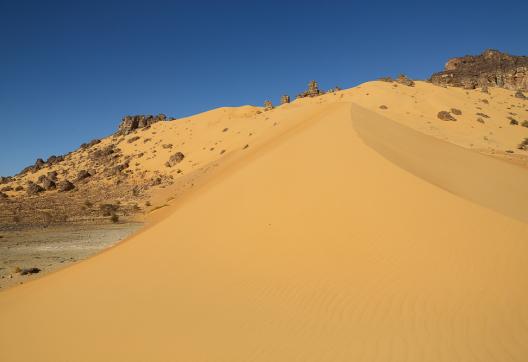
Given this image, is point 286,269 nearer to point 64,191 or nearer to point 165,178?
point 165,178

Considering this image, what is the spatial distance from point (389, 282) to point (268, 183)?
5834mm

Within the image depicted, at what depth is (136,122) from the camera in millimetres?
62031

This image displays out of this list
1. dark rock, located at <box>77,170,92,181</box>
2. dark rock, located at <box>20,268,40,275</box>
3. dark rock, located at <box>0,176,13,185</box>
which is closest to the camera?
dark rock, located at <box>20,268,40,275</box>

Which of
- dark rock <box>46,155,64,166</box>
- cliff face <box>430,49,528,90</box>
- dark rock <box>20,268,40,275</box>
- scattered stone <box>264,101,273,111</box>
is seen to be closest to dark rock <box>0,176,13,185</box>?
dark rock <box>46,155,64,166</box>

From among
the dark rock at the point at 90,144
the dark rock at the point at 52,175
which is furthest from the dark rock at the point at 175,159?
the dark rock at the point at 90,144

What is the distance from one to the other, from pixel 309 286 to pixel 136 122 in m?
61.9

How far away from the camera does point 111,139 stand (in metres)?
60.2

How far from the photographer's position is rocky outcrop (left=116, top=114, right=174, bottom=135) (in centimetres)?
6097

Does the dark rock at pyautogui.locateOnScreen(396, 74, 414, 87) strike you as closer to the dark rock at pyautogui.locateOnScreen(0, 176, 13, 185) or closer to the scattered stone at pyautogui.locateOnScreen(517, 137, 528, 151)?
the scattered stone at pyautogui.locateOnScreen(517, 137, 528, 151)

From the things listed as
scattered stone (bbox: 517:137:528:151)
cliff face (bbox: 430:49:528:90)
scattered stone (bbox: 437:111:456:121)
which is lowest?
scattered stone (bbox: 517:137:528:151)

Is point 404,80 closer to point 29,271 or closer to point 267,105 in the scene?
point 267,105

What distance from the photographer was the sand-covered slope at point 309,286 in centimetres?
439

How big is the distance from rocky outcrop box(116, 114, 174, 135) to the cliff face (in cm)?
4509

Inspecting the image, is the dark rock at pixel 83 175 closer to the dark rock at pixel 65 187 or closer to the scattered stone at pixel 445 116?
the dark rock at pixel 65 187
